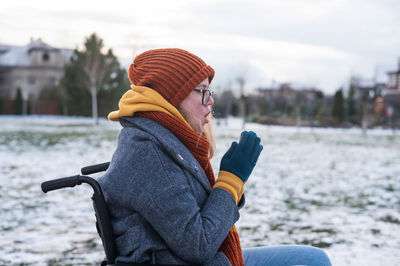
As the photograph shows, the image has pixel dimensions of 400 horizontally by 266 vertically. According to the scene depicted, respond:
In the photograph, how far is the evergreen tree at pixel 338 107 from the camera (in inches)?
1230

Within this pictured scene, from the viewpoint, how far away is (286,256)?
6.13 ft

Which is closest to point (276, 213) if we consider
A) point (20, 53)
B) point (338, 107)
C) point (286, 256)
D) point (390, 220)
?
point (390, 220)

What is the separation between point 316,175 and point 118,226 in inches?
306

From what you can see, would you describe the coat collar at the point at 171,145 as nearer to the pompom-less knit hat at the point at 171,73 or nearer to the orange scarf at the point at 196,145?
the orange scarf at the point at 196,145

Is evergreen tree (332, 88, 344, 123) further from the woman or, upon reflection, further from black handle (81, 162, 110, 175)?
the woman

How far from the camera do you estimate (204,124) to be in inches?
69.4

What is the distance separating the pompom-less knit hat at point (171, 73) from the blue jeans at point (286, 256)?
0.81 meters

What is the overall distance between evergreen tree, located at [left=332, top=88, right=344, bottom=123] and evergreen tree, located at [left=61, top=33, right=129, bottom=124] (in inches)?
660

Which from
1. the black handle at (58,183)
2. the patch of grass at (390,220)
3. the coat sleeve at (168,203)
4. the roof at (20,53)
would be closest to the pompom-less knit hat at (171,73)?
the coat sleeve at (168,203)

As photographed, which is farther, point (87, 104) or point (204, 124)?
point (87, 104)

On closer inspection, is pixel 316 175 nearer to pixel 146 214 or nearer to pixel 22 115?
pixel 146 214

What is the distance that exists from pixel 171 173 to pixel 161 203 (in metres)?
0.11

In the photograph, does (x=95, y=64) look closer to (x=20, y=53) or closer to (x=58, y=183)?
(x=58, y=183)

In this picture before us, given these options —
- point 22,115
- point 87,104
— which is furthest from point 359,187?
point 22,115
